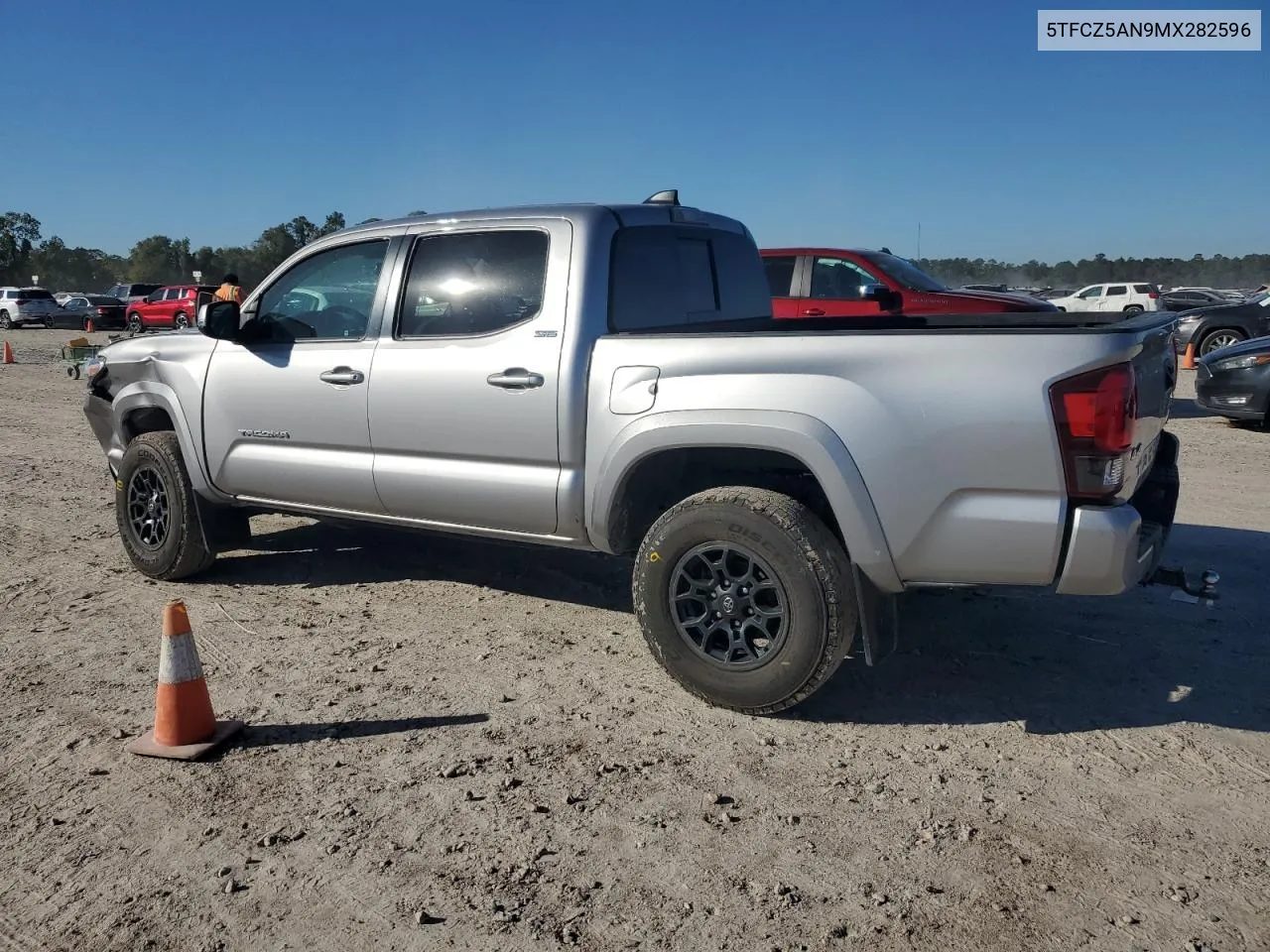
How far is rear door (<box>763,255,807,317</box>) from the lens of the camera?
11.7 metres

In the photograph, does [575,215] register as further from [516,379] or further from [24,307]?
[24,307]

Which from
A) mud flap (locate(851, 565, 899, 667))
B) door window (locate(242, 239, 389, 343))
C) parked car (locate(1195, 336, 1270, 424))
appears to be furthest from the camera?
parked car (locate(1195, 336, 1270, 424))

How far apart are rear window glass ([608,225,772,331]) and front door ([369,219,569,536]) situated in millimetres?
303

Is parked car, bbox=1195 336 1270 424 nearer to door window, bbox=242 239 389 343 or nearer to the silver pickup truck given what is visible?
→ the silver pickup truck

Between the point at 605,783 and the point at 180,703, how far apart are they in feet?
5.11

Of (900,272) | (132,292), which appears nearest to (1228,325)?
(900,272)

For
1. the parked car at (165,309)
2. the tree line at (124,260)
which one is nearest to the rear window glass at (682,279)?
the parked car at (165,309)

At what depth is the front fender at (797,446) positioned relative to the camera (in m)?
3.76

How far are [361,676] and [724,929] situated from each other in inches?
90.3

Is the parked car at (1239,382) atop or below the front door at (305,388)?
below

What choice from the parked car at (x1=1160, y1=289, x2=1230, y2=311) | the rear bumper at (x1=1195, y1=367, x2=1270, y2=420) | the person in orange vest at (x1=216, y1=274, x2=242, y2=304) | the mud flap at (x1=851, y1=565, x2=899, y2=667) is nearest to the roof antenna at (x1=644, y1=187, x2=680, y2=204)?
the mud flap at (x1=851, y1=565, x2=899, y2=667)

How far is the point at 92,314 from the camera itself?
3819 cm

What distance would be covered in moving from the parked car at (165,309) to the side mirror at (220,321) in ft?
105

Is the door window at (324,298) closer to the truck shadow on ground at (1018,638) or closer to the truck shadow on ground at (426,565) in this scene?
the truck shadow on ground at (426,565)
